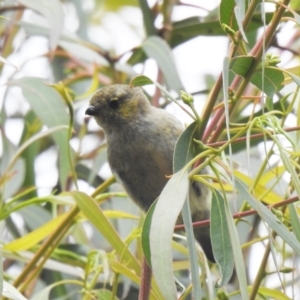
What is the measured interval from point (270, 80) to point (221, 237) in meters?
0.38

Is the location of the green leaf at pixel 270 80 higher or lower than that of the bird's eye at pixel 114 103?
higher

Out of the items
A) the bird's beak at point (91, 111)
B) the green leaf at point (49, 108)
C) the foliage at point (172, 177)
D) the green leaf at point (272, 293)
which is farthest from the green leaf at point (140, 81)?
the bird's beak at point (91, 111)

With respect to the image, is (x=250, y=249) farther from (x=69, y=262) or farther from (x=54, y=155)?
(x=54, y=155)

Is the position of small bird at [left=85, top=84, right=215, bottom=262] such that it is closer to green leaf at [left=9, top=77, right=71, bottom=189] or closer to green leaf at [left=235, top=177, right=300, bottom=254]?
green leaf at [left=9, top=77, right=71, bottom=189]

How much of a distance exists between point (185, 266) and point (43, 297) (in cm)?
52

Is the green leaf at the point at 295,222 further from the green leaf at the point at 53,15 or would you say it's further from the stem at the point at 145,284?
the green leaf at the point at 53,15

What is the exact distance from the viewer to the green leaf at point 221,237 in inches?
57.0

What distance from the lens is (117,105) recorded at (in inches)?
110

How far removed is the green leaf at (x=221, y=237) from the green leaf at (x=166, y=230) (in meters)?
0.13

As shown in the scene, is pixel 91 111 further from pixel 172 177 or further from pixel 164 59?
pixel 172 177

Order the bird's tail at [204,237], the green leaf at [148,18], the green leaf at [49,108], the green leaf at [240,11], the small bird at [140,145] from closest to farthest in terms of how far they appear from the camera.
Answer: the green leaf at [240,11], the green leaf at [49,108], the small bird at [140,145], the bird's tail at [204,237], the green leaf at [148,18]

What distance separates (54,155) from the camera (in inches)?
139

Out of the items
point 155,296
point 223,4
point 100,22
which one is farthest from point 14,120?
point 223,4

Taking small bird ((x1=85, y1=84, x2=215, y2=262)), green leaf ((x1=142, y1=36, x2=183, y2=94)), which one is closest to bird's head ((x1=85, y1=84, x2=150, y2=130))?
small bird ((x1=85, y1=84, x2=215, y2=262))
